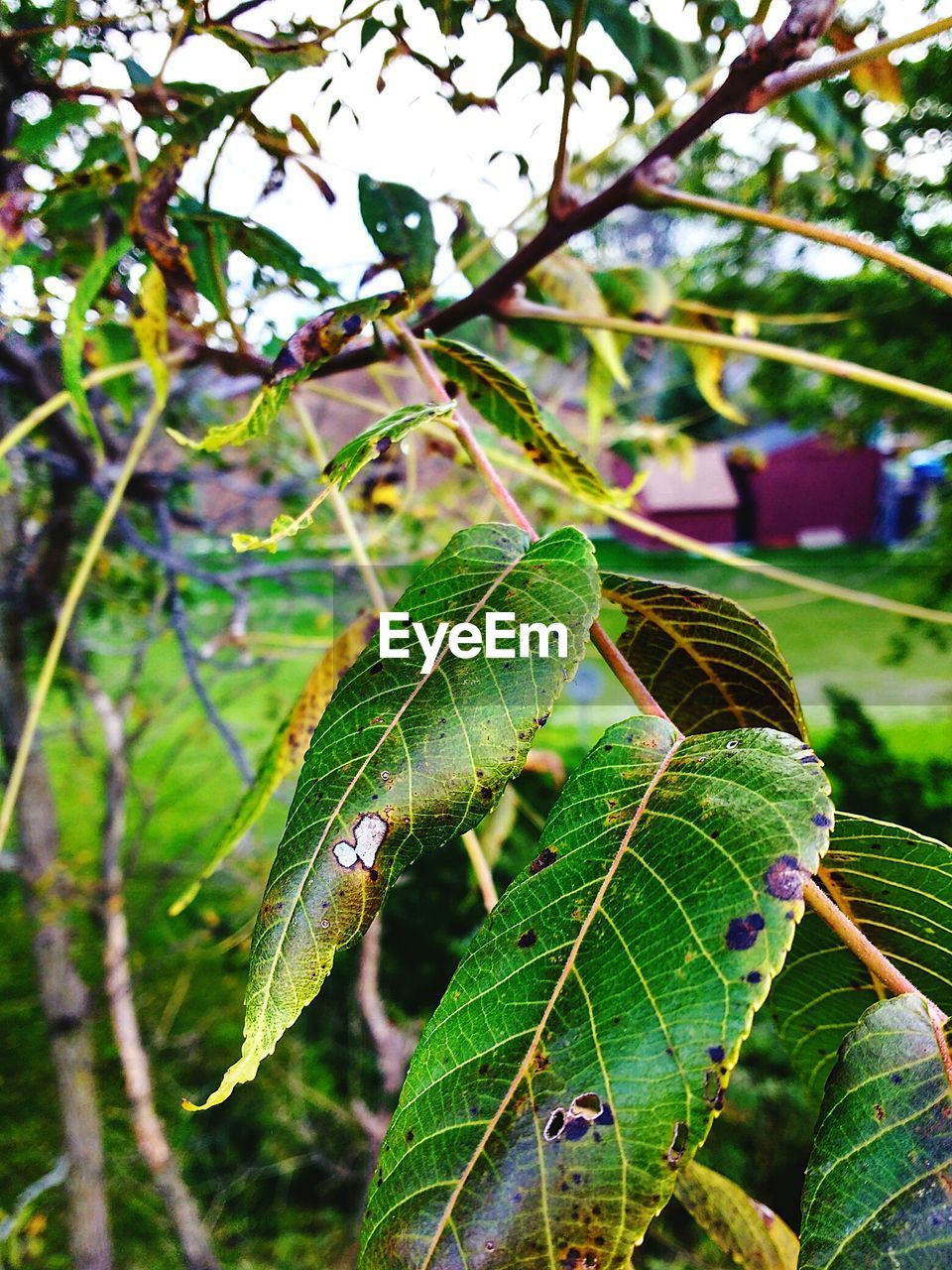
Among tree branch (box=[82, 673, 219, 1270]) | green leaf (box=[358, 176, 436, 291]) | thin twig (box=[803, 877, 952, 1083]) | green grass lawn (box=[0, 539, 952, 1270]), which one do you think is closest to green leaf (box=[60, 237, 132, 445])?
green leaf (box=[358, 176, 436, 291])

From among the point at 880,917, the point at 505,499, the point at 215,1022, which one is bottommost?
the point at 215,1022

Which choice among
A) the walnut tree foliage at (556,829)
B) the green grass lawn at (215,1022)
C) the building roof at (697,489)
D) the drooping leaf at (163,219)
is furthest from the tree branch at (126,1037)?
the building roof at (697,489)

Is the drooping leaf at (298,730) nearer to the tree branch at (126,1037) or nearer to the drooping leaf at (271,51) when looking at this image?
the drooping leaf at (271,51)

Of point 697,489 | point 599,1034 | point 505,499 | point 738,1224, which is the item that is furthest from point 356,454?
point 697,489

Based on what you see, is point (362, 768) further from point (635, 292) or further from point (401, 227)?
point (635, 292)

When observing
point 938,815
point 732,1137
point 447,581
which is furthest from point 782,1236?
point 938,815

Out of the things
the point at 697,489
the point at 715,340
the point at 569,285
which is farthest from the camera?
the point at 697,489

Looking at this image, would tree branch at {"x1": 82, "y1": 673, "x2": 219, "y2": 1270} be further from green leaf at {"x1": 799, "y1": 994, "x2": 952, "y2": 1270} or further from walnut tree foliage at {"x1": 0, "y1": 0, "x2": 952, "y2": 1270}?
green leaf at {"x1": 799, "y1": 994, "x2": 952, "y2": 1270}
